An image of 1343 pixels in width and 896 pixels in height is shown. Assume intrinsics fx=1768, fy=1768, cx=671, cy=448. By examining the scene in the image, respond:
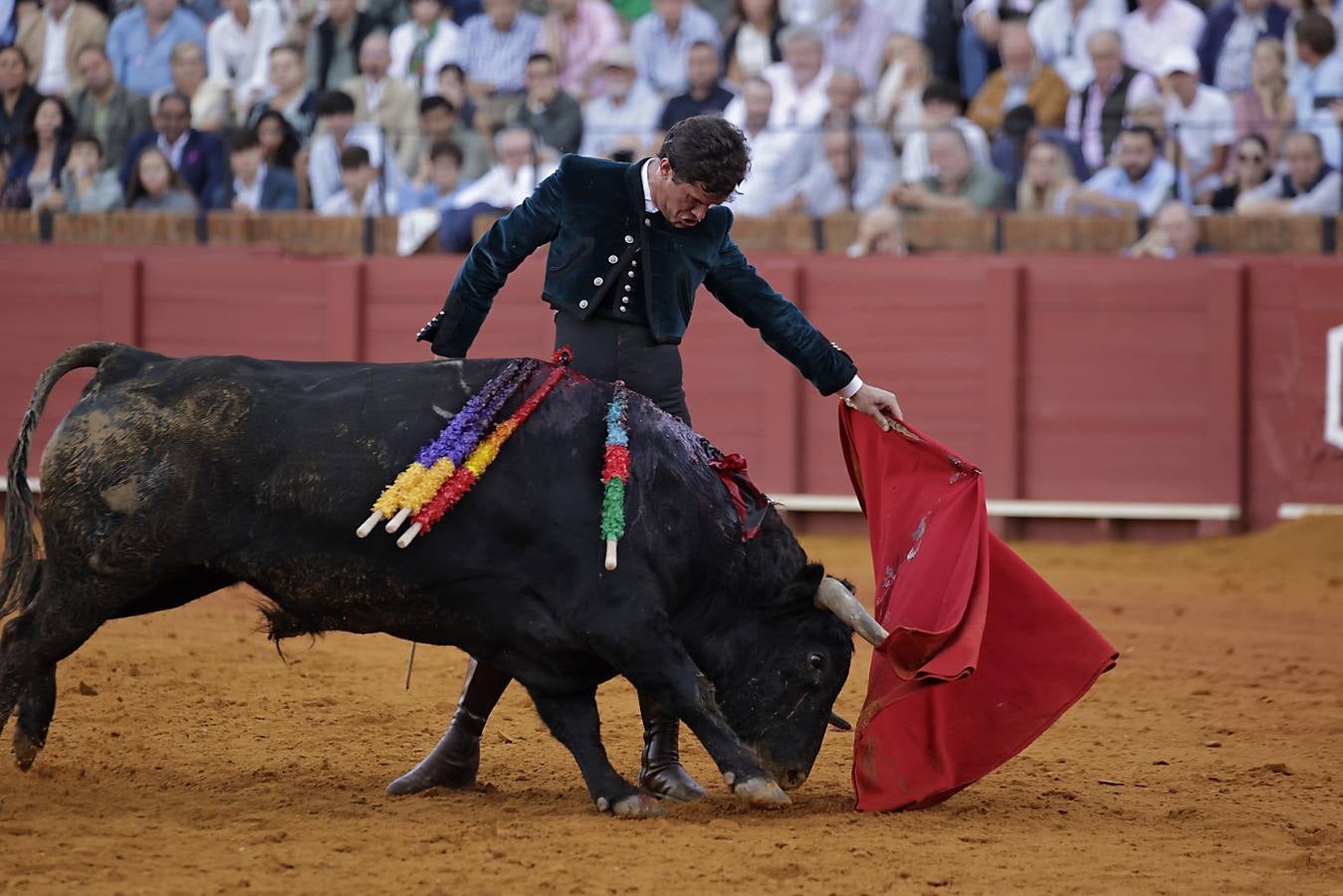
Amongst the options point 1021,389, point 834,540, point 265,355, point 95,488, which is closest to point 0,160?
point 265,355

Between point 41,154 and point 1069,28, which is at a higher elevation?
point 1069,28

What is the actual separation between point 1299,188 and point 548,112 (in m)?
3.72

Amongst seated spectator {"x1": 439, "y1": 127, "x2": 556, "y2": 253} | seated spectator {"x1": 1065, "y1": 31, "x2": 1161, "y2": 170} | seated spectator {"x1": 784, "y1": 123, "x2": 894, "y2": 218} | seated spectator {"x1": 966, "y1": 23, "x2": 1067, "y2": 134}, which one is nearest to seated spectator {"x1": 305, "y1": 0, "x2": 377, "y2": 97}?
seated spectator {"x1": 439, "y1": 127, "x2": 556, "y2": 253}

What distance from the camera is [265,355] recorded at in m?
9.26

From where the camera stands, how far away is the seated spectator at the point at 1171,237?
27.5ft

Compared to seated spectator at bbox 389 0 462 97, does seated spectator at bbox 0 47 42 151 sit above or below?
below

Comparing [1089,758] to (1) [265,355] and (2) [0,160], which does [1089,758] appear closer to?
(1) [265,355]

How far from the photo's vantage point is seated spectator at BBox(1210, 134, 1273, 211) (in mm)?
8062

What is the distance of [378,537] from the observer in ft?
11.4

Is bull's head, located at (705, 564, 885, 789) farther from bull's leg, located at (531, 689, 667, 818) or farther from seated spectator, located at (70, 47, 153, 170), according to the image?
seated spectator, located at (70, 47, 153, 170)

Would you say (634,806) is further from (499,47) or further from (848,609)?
(499,47)

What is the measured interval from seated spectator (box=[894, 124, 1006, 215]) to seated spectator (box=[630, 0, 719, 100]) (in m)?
1.70

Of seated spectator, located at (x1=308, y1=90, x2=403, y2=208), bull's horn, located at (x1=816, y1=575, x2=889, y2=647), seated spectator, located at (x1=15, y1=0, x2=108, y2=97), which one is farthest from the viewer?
seated spectator, located at (x1=15, y1=0, x2=108, y2=97)

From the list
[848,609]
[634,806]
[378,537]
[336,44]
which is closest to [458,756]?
[634,806]
